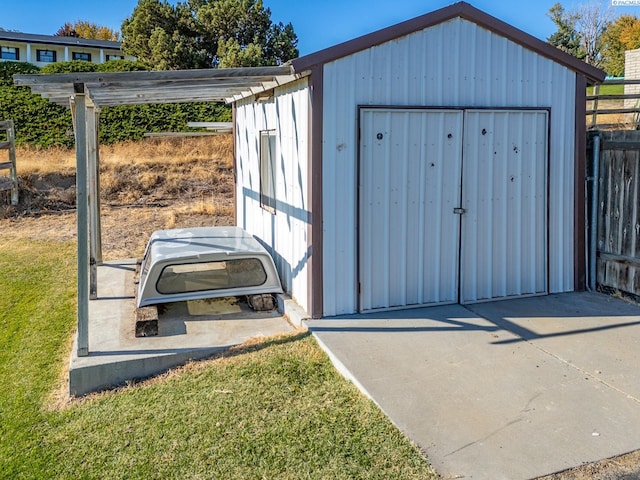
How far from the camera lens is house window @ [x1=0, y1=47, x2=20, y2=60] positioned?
4116cm

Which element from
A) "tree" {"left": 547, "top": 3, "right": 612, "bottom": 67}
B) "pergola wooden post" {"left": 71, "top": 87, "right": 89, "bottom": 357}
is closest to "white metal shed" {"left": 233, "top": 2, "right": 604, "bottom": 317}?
"pergola wooden post" {"left": 71, "top": 87, "right": 89, "bottom": 357}

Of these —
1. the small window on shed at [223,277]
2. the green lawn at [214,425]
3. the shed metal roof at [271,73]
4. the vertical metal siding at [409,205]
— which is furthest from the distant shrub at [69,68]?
the green lawn at [214,425]

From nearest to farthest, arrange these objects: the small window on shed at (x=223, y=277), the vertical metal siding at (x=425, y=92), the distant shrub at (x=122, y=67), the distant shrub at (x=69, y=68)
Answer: the vertical metal siding at (x=425, y=92) → the small window on shed at (x=223, y=277) → the distant shrub at (x=69, y=68) → the distant shrub at (x=122, y=67)

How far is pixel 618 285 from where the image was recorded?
21.0 ft

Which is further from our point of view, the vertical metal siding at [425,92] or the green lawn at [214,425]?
the vertical metal siding at [425,92]

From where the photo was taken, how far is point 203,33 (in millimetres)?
26750

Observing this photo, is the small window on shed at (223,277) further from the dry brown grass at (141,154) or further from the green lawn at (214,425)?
the dry brown grass at (141,154)

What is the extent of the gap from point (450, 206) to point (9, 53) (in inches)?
1731

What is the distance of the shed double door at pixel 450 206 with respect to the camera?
5.82 metres

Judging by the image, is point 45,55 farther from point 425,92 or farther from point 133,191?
point 425,92

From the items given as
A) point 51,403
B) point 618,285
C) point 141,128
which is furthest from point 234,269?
point 141,128

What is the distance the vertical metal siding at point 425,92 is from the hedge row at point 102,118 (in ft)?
53.2

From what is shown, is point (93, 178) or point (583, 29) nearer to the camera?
point (93, 178)

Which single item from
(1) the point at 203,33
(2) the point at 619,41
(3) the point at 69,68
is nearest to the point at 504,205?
(1) the point at 203,33
